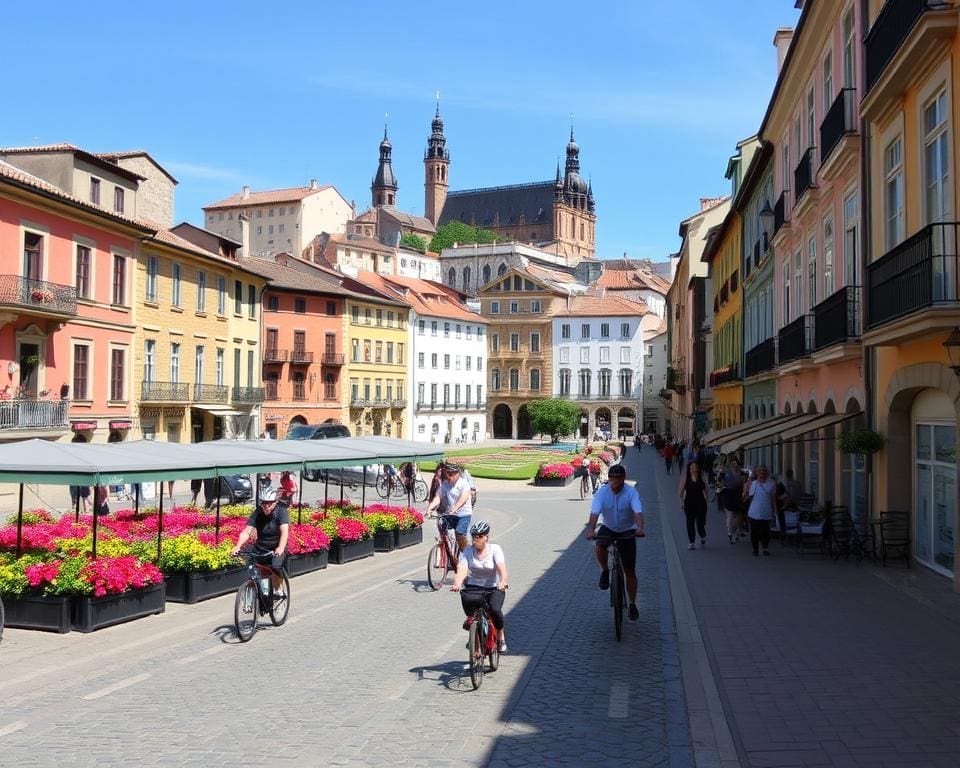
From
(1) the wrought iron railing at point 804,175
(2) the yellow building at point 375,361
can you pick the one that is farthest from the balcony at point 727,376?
(2) the yellow building at point 375,361

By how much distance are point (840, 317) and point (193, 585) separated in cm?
1232

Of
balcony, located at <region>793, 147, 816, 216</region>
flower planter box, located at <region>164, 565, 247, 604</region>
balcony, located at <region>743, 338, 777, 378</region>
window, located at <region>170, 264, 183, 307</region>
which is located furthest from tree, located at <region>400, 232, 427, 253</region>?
flower planter box, located at <region>164, 565, 247, 604</region>

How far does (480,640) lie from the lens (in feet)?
31.3

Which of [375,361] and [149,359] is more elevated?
[375,361]

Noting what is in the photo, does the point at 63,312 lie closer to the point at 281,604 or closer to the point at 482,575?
the point at 281,604

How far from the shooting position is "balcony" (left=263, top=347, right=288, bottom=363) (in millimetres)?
68438

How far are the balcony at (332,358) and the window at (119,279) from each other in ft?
113

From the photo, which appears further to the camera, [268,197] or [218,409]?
[268,197]

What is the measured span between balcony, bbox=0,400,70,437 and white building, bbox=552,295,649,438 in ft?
263

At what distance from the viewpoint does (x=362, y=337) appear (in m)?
79.4

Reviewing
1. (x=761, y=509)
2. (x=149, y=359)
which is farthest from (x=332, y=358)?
(x=761, y=509)

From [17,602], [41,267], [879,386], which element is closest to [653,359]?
[41,267]

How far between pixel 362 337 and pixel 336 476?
4060 centimetres

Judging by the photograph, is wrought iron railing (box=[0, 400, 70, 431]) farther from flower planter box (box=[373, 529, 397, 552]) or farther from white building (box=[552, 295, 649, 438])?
white building (box=[552, 295, 649, 438])
